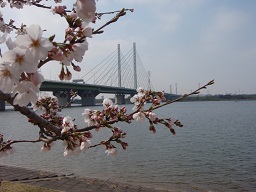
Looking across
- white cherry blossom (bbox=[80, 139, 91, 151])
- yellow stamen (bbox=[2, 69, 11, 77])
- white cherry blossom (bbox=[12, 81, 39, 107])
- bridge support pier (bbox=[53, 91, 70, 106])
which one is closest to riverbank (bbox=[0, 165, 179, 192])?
white cherry blossom (bbox=[80, 139, 91, 151])

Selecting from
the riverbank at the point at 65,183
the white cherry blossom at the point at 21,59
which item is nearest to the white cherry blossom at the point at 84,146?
the white cherry blossom at the point at 21,59

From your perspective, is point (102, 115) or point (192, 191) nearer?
point (102, 115)

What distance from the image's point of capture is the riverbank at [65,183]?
624cm

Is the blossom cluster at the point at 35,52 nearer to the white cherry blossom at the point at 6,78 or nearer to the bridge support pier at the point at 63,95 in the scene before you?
the white cherry blossom at the point at 6,78

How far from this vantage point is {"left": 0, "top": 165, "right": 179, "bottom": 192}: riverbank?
20.5 feet

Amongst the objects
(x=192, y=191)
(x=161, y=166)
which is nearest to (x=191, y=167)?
(x=161, y=166)

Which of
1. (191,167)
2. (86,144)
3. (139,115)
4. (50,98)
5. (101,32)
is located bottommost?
(191,167)

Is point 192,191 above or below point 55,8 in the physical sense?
A: below

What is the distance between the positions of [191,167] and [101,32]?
32.3 feet

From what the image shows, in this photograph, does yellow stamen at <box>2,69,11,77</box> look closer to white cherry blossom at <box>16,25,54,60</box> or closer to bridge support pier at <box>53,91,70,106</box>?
white cherry blossom at <box>16,25,54,60</box>

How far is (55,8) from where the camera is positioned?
1.22 metres

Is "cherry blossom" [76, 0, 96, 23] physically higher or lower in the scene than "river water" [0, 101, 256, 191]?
higher

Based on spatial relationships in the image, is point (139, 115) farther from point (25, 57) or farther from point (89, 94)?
point (89, 94)

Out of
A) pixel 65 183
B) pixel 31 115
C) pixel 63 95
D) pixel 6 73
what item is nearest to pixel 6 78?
pixel 6 73
